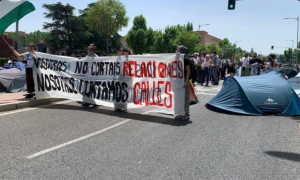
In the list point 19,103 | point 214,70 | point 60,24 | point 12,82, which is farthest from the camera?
point 60,24

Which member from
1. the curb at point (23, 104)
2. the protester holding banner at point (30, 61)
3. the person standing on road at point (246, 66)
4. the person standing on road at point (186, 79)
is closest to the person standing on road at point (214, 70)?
the person standing on road at point (246, 66)

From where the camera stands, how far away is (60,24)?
198 feet

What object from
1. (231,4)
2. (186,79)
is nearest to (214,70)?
(231,4)

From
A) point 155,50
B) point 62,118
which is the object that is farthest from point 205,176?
point 155,50

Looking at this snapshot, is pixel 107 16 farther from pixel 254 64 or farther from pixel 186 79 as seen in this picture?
pixel 186 79

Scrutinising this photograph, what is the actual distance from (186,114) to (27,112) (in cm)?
422

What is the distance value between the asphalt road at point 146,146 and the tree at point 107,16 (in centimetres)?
4820

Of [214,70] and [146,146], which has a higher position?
[214,70]

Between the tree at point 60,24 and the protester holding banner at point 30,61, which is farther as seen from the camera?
the tree at point 60,24

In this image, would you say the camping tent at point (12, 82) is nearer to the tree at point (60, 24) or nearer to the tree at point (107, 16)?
the tree at point (107, 16)

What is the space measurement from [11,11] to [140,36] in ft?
204

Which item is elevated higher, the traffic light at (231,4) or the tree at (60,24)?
Answer: the tree at (60,24)

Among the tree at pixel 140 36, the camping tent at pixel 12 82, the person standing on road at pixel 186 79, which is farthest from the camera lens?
the tree at pixel 140 36

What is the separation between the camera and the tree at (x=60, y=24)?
59.5 metres
